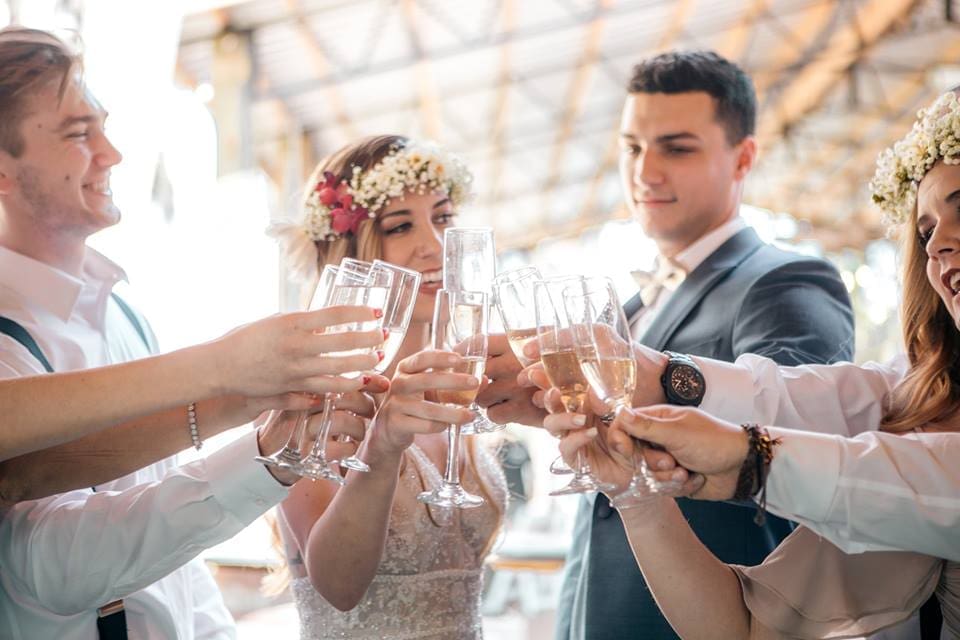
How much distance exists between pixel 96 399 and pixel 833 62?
14704 millimetres

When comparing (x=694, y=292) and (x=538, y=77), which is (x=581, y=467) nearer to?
(x=694, y=292)

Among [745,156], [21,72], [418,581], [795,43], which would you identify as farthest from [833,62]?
[21,72]

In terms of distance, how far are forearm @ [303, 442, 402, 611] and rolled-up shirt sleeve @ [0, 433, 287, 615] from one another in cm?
25

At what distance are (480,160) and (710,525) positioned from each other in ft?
43.8

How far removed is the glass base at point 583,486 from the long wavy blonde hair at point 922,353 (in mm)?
725

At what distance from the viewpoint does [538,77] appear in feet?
43.4

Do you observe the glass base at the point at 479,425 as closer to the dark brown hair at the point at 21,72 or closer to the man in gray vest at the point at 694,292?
the man in gray vest at the point at 694,292

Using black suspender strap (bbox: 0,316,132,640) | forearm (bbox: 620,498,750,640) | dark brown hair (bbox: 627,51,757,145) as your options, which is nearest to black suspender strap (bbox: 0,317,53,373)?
black suspender strap (bbox: 0,316,132,640)

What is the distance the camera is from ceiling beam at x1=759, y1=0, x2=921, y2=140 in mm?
12594

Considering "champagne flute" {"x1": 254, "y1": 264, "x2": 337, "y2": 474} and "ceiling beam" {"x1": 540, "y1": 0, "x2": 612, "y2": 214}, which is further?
"ceiling beam" {"x1": 540, "y1": 0, "x2": 612, "y2": 214}

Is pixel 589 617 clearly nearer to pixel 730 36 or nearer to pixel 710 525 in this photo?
pixel 710 525

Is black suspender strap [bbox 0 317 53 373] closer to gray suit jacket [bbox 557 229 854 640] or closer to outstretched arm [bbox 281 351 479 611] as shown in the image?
outstretched arm [bbox 281 351 479 611]

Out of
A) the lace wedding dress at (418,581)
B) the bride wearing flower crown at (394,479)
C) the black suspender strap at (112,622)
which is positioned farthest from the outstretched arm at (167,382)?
the lace wedding dress at (418,581)

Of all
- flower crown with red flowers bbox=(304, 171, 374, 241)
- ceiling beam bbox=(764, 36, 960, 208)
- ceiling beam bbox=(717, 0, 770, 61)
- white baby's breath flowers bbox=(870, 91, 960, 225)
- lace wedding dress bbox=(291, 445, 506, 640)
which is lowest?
lace wedding dress bbox=(291, 445, 506, 640)
